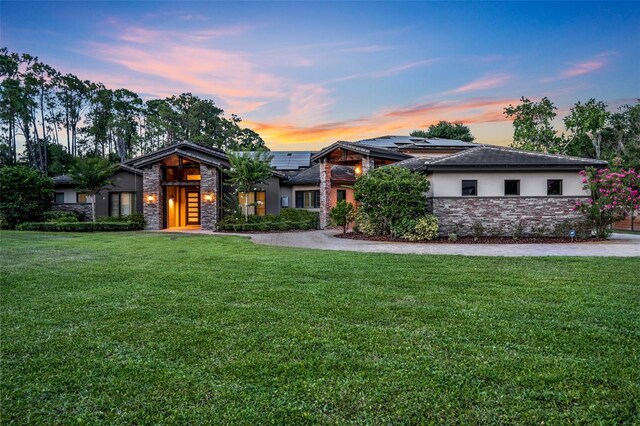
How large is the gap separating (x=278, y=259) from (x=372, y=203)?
6980 mm

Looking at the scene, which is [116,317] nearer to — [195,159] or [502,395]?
[502,395]

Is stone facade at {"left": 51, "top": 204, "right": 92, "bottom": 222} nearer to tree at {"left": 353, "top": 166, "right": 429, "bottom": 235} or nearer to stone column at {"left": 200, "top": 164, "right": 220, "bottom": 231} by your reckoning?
stone column at {"left": 200, "top": 164, "right": 220, "bottom": 231}

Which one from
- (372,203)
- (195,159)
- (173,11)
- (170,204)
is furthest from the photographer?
(170,204)

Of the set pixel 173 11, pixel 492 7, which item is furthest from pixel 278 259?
pixel 492 7

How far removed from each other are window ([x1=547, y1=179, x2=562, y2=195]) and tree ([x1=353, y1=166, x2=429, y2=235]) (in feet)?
16.0

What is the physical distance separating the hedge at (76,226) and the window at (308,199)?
9.58 meters

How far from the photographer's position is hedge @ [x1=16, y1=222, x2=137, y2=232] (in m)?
18.6

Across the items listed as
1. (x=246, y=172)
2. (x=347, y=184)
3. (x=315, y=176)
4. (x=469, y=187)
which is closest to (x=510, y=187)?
(x=469, y=187)

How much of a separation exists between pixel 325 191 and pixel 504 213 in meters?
9.23

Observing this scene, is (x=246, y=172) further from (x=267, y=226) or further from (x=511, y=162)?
(x=511, y=162)

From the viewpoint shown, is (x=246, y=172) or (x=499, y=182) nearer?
(x=499, y=182)

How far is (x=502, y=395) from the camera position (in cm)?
252

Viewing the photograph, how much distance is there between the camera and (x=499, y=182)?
47.3 feet

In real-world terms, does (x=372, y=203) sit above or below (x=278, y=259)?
above
